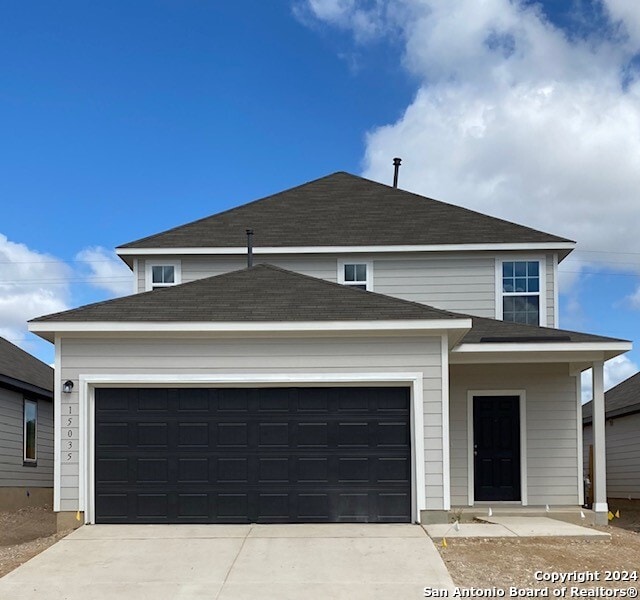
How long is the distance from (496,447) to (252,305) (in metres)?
5.95

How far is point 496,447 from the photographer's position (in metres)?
16.3

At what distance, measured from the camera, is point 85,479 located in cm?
1265

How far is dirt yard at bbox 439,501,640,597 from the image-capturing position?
9.59 m

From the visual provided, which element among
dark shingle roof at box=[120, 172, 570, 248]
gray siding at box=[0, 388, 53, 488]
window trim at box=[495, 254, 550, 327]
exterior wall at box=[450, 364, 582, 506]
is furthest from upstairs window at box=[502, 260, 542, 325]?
gray siding at box=[0, 388, 53, 488]

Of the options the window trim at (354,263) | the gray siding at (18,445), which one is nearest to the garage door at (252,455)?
the window trim at (354,263)

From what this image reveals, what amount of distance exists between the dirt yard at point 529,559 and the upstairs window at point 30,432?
41.0 ft

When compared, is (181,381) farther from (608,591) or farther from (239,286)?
(608,591)

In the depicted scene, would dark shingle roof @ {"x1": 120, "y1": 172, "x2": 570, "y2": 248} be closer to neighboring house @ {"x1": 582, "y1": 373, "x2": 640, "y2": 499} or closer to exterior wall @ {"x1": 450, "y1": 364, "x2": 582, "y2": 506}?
exterior wall @ {"x1": 450, "y1": 364, "x2": 582, "y2": 506}

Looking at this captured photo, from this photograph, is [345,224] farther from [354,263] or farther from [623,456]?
[623,456]

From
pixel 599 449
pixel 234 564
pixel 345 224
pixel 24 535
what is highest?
pixel 345 224

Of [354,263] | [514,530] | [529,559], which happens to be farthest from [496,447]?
[529,559]

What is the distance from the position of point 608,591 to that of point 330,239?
408 inches

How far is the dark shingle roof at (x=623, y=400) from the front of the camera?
2192 centimetres

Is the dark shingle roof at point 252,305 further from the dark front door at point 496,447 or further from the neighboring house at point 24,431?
the neighboring house at point 24,431
